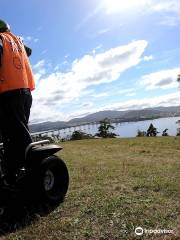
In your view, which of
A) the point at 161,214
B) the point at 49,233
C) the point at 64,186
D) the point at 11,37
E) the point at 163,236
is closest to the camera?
the point at 163,236

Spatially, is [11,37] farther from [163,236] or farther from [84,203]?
[163,236]

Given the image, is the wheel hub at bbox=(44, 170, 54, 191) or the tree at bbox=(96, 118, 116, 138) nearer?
the wheel hub at bbox=(44, 170, 54, 191)

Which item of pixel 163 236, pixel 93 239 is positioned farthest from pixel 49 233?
pixel 163 236

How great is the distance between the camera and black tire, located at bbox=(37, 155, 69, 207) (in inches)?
208

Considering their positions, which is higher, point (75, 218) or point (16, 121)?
point (16, 121)

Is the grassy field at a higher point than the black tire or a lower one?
lower

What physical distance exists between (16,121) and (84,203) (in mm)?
1540

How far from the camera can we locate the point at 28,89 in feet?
17.7

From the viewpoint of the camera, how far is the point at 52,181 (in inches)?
221

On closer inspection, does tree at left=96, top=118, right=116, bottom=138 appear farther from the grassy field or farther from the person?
the person

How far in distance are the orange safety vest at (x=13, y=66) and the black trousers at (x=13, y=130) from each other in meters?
0.11

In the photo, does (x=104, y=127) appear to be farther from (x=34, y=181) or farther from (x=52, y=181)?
(x=34, y=181)

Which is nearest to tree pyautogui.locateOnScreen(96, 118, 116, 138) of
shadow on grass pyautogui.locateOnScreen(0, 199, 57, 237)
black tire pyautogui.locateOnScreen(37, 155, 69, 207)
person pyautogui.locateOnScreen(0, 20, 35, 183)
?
black tire pyautogui.locateOnScreen(37, 155, 69, 207)

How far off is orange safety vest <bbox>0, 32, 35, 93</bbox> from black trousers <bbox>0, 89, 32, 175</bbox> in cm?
11
